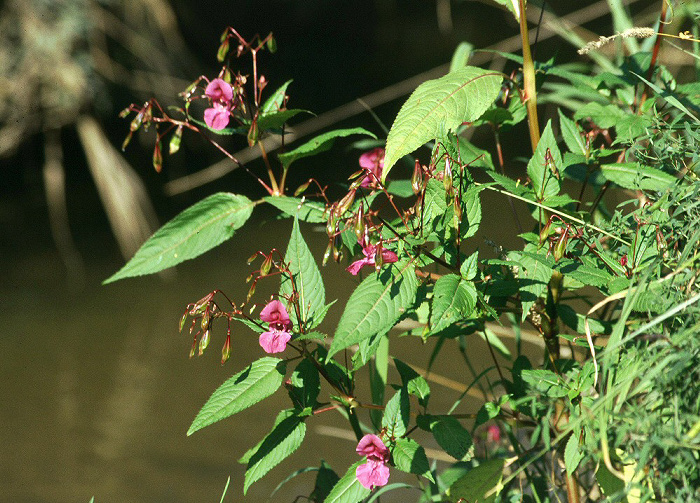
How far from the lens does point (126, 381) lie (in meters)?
3.15

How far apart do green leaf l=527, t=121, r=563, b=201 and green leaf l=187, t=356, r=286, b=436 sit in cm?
44

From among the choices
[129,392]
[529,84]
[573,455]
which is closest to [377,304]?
[573,455]

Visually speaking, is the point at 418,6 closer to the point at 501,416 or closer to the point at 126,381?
the point at 126,381

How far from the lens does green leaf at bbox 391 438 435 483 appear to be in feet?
3.43

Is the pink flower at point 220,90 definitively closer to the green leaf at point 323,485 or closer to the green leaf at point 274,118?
the green leaf at point 274,118

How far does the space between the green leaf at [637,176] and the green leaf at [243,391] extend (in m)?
0.56

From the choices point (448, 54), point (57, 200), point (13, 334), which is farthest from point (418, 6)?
point (13, 334)

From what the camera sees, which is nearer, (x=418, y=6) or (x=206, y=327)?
(x=206, y=327)

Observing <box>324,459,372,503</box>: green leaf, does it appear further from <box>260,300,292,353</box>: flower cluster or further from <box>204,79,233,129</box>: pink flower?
<box>204,79,233,129</box>: pink flower

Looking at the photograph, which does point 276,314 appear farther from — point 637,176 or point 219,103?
point 637,176

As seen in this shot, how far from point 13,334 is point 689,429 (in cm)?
326

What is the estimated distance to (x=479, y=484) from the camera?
119 centimetres

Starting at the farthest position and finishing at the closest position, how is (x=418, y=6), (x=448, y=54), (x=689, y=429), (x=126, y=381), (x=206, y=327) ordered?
(x=418, y=6)
(x=448, y=54)
(x=126, y=381)
(x=206, y=327)
(x=689, y=429)

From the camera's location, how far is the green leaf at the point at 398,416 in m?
1.11
